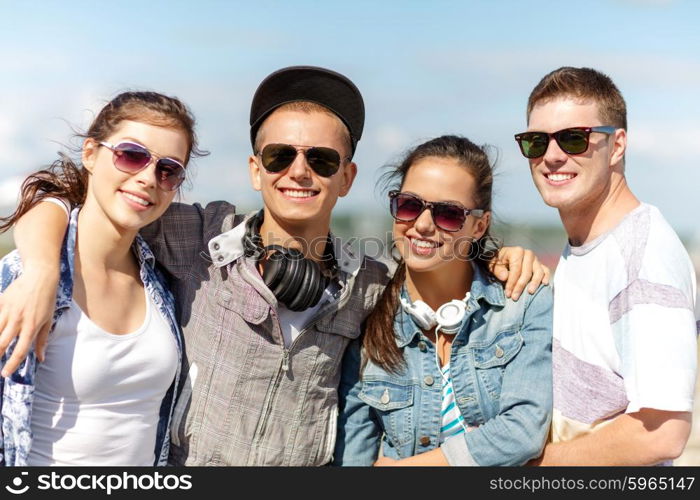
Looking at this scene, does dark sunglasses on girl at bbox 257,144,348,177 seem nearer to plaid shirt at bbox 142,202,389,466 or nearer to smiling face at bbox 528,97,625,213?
plaid shirt at bbox 142,202,389,466

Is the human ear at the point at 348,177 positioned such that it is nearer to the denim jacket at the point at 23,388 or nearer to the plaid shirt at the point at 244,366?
the plaid shirt at the point at 244,366

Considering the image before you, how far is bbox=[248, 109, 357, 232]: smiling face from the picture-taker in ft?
12.2

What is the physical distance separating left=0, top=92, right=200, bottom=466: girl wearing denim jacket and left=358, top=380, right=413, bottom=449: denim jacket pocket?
3.28 ft

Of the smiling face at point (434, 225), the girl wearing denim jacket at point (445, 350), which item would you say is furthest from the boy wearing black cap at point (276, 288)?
the smiling face at point (434, 225)

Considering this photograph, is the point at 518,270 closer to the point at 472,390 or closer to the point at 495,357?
the point at 495,357

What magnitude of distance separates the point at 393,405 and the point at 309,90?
173 cm

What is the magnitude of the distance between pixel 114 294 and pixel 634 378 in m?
2.47

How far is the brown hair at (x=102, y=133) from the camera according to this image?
3564mm

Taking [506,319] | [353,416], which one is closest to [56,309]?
[353,416]

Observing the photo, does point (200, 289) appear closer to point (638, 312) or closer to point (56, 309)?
point (56, 309)

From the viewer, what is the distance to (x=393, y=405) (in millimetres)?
3691

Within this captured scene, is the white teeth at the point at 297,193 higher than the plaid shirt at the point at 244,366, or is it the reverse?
the white teeth at the point at 297,193

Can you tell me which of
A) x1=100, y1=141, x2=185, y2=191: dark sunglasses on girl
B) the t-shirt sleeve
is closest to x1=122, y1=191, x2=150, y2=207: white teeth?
x1=100, y1=141, x2=185, y2=191: dark sunglasses on girl

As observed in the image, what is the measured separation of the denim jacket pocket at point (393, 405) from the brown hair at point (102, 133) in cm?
155
